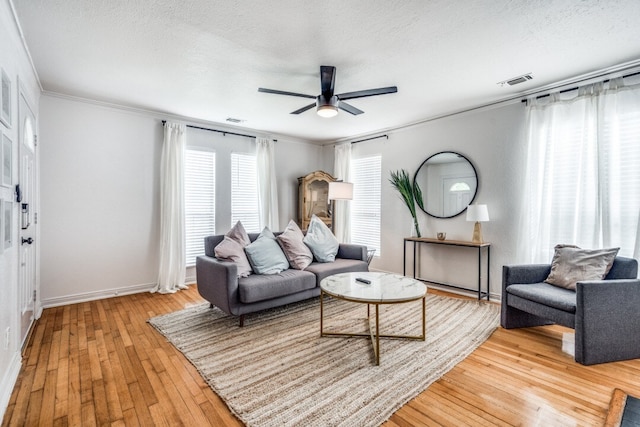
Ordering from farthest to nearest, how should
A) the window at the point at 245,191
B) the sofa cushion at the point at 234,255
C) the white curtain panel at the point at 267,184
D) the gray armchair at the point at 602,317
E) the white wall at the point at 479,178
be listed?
the white curtain panel at the point at 267,184 → the window at the point at 245,191 → the white wall at the point at 479,178 → the sofa cushion at the point at 234,255 → the gray armchair at the point at 602,317

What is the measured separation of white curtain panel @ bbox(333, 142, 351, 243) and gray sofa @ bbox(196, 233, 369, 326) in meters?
1.93

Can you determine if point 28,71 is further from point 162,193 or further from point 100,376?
point 100,376

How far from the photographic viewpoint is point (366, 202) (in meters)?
5.55

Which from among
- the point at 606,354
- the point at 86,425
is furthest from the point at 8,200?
the point at 606,354

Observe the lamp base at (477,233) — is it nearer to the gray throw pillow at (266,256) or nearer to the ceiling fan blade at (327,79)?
the gray throw pillow at (266,256)

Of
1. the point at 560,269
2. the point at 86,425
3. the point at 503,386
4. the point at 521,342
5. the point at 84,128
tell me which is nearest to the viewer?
the point at 86,425

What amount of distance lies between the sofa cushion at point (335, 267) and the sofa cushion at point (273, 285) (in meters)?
0.10

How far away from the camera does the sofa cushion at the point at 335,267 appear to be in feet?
11.5

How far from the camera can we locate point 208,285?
3.23 m

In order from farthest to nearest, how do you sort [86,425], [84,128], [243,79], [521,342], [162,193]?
[162,193], [84,128], [243,79], [521,342], [86,425]

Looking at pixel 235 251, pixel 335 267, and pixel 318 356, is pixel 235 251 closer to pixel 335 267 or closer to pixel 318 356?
pixel 335 267

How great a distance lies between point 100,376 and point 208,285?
3.98ft

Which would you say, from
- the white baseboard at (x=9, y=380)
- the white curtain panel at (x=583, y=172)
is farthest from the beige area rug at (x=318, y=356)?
the white curtain panel at (x=583, y=172)

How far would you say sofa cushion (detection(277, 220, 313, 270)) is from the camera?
3.61 metres
